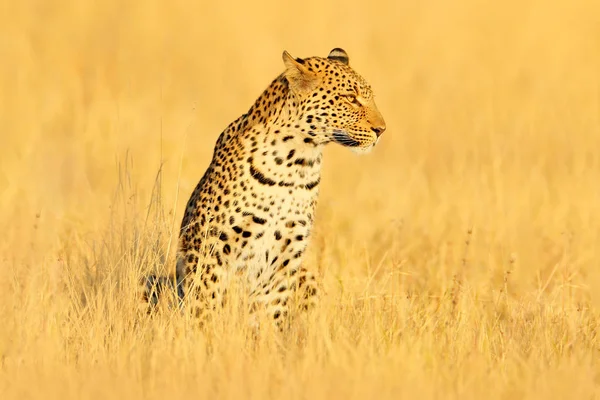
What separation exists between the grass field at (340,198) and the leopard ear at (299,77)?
69cm

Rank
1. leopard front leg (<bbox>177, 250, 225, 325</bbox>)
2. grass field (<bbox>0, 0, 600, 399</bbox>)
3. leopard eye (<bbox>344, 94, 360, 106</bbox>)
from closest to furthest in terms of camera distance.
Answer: grass field (<bbox>0, 0, 600, 399</bbox>) → leopard front leg (<bbox>177, 250, 225, 325</bbox>) → leopard eye (<bbox>344, 94, 360, 106</bbox>)

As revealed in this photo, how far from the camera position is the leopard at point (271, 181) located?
297 inches

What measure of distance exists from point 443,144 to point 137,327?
18.2 ft

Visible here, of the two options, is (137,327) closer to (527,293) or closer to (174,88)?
(527,293)

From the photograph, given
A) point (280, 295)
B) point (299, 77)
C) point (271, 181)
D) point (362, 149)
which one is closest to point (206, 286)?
point (280, 295)

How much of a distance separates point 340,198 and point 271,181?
319 cm

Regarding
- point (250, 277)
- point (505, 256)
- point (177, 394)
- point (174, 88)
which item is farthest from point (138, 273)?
point (174, 88)

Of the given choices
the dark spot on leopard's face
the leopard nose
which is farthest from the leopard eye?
the leopard nose

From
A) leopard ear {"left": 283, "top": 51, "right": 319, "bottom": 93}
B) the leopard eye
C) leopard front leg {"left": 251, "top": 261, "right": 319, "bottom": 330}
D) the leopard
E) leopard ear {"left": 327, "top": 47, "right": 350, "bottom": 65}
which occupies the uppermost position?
leopard ear {"left": 327, "top": 47, "right": 350, "bottom": 65}

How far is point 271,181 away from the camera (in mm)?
7590

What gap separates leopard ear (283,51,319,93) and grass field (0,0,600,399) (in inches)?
27.2

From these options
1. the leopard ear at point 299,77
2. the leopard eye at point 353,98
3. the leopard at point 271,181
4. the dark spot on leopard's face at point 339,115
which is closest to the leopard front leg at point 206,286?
the leopard at point 271,181

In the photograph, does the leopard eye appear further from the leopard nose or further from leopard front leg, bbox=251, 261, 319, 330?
leopard front leg, bbox=251, 261, 319, 330

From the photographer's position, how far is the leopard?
297 inches
